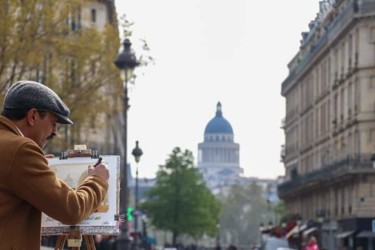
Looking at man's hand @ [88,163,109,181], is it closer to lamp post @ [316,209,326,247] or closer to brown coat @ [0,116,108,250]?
brown coat @ [0,116,108,250]

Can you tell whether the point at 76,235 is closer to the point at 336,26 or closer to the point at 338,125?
the point at 338,125

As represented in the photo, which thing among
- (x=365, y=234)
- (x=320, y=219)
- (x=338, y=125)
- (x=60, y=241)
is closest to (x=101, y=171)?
(x=60, y=241)

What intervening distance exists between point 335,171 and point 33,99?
219 feet

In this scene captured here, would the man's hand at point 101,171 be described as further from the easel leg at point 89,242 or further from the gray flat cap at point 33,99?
the easel leg at point 89,242

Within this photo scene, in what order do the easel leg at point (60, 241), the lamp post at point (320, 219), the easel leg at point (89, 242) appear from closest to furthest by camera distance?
1. the easel leg at point (89, 242)
2. the easel leg at point (60, 241)
3. the lamp post at point (320, 219)

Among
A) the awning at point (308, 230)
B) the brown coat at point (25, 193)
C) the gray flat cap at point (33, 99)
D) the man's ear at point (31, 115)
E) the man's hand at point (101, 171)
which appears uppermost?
the awning at point (308, 230)

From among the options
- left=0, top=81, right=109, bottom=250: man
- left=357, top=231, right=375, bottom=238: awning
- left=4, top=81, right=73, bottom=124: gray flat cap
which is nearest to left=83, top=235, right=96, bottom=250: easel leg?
left=0, top=81, right=109, bottom=250: man

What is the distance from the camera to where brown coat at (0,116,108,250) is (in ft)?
18.3

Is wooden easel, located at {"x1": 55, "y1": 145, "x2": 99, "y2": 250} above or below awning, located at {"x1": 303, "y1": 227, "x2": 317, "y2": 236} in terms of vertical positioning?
below

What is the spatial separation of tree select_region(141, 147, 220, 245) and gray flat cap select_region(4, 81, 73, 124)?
4082 inches

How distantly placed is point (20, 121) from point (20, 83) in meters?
0.21

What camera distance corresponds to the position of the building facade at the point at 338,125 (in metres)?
66.6

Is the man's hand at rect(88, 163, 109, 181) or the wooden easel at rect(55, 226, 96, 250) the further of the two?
the wooden easel at rect(55, 226, 96, 250)

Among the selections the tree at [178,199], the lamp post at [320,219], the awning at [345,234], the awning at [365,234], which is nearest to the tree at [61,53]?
the awning at [365,234]
